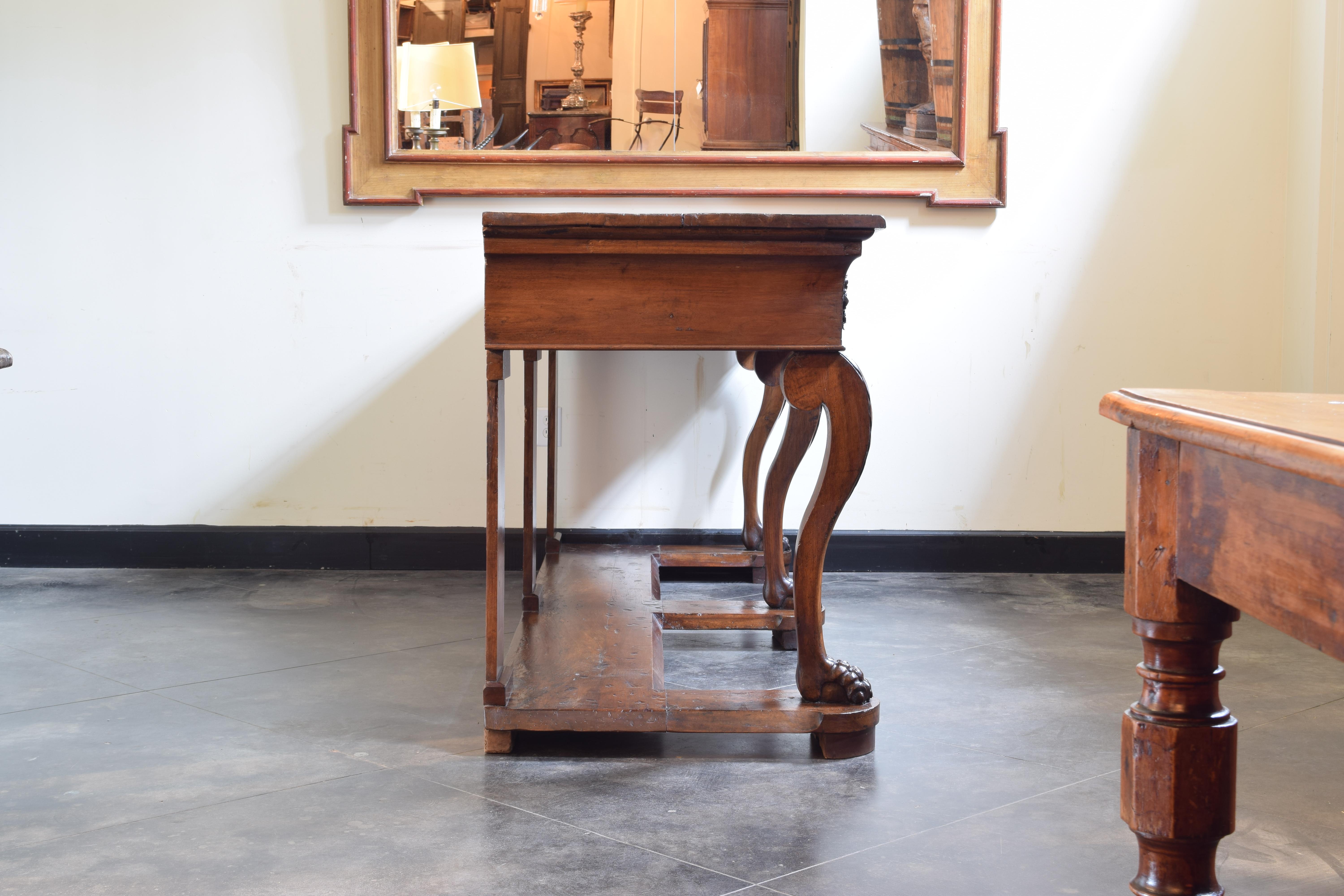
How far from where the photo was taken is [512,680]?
6.06 feet

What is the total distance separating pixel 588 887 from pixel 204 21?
2788 mm

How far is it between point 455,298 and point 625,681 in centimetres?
166

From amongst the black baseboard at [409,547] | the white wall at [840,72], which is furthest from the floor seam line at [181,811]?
the white wall at [840,72]

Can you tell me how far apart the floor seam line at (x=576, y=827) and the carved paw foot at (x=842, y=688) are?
1.57 feet

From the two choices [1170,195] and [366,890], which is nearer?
[366,890]

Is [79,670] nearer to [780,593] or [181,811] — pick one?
[181,811]

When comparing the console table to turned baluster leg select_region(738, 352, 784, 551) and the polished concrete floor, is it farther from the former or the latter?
turned baluster leg select_region(738, 352, 784, 551)

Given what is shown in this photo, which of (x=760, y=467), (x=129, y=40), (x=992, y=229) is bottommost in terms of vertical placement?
(x=760, y=467)

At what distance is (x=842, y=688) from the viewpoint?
1760 millimetres

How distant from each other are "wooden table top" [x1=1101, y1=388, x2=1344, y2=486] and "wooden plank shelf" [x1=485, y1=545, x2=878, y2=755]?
894 mm

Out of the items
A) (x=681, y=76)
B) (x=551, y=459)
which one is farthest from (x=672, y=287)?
(x=681, y=76)

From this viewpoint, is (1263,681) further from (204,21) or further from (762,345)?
(204,21)

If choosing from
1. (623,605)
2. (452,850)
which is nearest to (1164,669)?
(452,850)

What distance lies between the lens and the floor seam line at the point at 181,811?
4.46 feet
